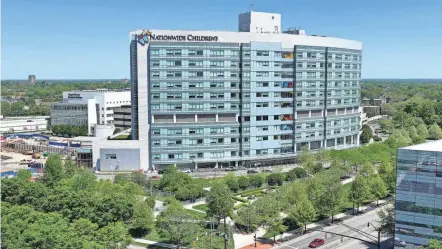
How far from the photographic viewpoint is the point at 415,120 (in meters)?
144

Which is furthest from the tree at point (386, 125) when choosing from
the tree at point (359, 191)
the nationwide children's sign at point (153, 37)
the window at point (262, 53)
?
the tree at point (359, 191)

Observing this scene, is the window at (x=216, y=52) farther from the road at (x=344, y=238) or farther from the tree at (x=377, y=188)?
the road at (x=344, y=238)

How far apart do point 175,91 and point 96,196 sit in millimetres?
40339

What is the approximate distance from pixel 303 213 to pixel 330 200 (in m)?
6.24

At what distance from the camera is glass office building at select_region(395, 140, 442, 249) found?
47.2 m

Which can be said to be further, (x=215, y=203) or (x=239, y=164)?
(x=239, y=164)

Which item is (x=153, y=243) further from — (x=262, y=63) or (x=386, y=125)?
(x=386, y=125)

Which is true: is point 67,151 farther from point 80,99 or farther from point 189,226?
point 189,226

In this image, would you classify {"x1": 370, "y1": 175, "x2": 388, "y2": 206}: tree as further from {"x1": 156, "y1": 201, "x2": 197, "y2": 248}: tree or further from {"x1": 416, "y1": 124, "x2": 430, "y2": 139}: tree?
{"x1": 416, "y1": 124, "x2": 430, "y2": 139}: tree

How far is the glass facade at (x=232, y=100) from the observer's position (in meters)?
94.5

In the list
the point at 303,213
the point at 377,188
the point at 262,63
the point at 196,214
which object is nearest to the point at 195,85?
the point at 262,63

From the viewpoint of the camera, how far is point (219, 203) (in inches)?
2317

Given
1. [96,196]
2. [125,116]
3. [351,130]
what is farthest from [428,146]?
[125,116]

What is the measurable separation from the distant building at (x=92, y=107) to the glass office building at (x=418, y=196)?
367 ft
